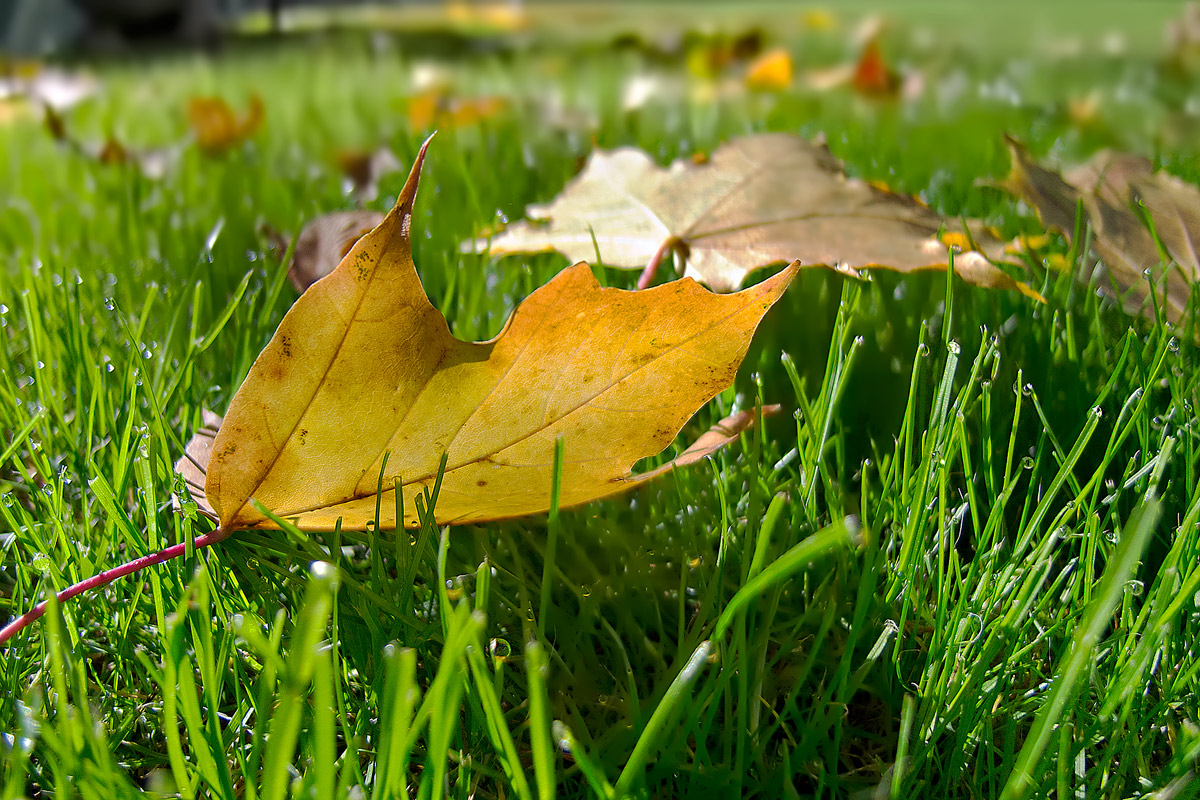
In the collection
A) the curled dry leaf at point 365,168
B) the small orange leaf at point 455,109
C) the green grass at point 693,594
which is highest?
the small orange leaf at point 455,109

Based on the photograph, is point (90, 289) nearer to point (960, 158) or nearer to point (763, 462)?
point (763, 462)

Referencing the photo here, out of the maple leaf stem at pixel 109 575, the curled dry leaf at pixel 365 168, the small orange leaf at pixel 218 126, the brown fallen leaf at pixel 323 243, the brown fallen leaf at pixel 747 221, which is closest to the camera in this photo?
the maple leaf stem at pixel 109 575

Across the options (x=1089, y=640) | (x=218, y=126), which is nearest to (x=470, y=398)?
(x=1089, y=640)

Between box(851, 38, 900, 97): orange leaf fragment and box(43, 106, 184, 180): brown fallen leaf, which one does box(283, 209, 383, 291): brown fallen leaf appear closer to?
box(43, 106, 184, 180): brown fallen leaf

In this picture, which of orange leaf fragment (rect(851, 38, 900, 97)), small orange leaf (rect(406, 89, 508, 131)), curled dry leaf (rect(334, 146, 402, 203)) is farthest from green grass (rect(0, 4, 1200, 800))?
orange leaf fragment (rect(851, 38, 900, 97))

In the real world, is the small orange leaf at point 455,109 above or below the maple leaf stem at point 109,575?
above

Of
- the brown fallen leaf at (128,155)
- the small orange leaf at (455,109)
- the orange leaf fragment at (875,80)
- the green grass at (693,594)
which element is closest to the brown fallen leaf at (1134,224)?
the green grass at (693,594)

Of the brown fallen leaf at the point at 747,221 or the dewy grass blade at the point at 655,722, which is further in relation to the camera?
the brown fallen leaf at the point at 747,221

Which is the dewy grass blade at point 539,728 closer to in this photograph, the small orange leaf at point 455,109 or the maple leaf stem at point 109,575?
the maple leaf stem at point 109,575
